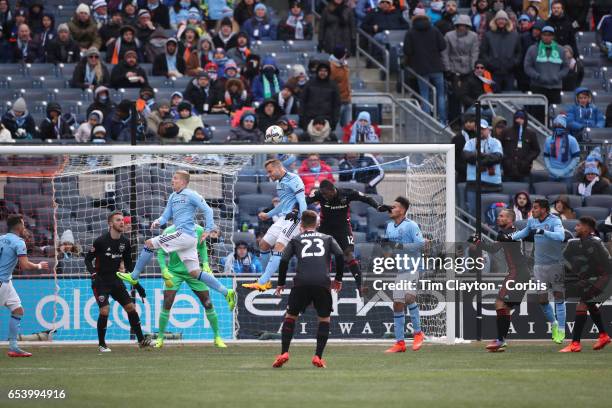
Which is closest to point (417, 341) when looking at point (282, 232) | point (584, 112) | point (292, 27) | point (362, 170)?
point (282, 232)

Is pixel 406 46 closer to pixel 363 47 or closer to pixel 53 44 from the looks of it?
pixel 363 47

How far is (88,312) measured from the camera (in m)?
19.5

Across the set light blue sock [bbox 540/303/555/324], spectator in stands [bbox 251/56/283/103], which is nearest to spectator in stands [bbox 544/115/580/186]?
light blue sock [bbox 540/303/555/324]

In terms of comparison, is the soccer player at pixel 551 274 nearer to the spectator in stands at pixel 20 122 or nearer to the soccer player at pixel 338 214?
the soccer player at pixel 338 214

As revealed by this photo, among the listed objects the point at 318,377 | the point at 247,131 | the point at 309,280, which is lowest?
the point at 318,377

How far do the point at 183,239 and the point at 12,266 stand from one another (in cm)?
230

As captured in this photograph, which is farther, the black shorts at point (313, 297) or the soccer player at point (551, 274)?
the soccer player at point (551, 274)

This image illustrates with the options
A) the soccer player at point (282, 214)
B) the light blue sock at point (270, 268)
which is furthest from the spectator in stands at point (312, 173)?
the light blue sock at point (270, 268)

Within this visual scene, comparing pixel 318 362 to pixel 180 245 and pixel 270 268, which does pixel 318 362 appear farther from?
pixel 180 245

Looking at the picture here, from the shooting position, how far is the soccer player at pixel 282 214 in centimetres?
1830

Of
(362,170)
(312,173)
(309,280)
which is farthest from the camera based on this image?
(312,173)

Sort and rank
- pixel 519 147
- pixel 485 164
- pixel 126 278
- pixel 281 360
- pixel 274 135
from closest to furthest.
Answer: pixel 281 360
pixel 126 278
pixel 274 135
pixel 485 164
pixel 519 147

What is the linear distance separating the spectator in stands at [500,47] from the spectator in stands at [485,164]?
3.85 m

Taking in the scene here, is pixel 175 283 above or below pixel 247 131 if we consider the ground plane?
below
